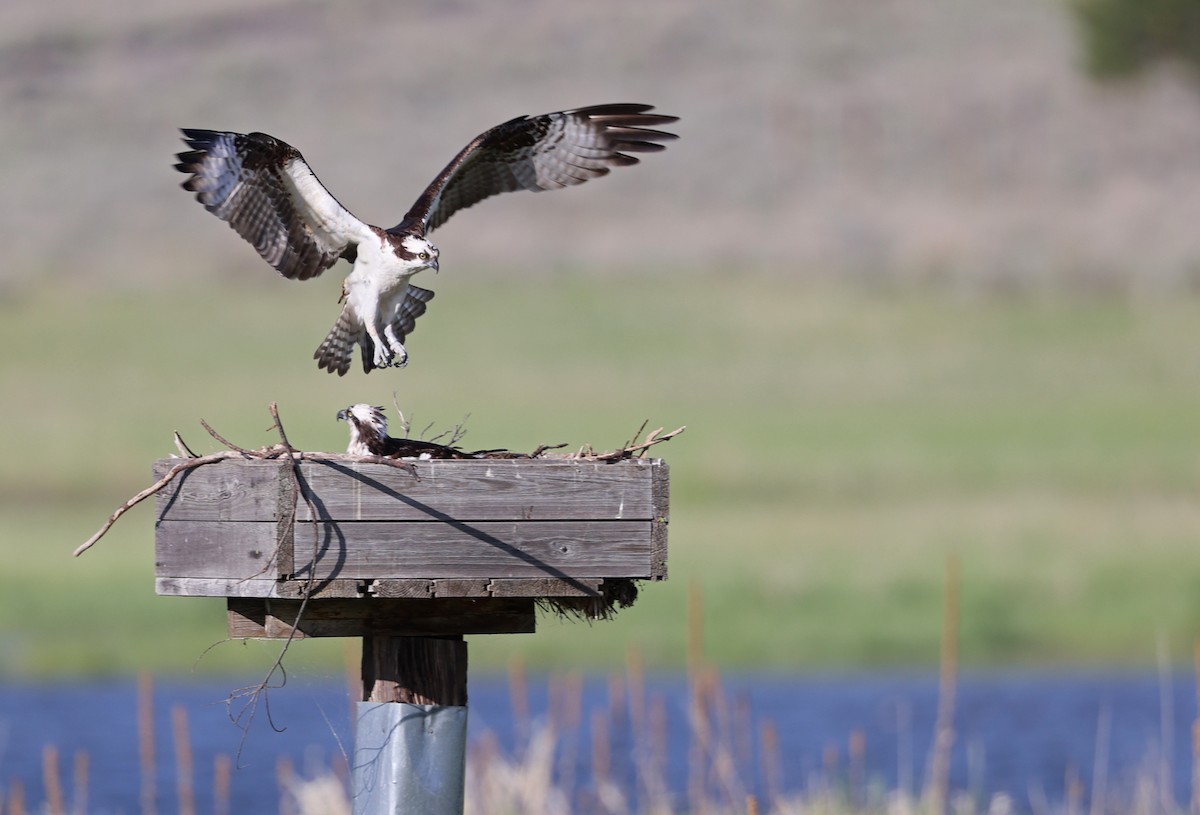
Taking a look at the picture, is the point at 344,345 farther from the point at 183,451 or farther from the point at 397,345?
the point at 183,451

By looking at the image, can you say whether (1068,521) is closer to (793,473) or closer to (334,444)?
(793,473)

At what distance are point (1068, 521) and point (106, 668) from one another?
34.3 ft

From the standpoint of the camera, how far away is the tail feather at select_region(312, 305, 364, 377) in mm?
7902

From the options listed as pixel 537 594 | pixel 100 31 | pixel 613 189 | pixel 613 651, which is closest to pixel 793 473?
pixel 613 651

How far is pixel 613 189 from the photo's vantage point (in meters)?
49.5

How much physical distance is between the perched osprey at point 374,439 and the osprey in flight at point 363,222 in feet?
2.43

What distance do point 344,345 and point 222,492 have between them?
1883mm

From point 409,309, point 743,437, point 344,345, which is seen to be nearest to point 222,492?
point 344,345

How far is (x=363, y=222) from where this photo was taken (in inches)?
311

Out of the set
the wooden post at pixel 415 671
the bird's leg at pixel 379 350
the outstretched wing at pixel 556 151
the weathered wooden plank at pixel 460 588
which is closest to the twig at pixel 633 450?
the weathered wooden plank at pixel 460 588

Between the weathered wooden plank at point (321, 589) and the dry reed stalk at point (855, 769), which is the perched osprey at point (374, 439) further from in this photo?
the dry reed stalk at point (855, 769)

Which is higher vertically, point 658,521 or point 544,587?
point 658,521

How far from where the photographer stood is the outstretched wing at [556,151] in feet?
27.2

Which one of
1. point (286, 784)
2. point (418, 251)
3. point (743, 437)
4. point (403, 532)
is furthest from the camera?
point (743, 437)
